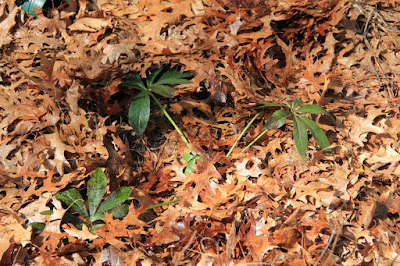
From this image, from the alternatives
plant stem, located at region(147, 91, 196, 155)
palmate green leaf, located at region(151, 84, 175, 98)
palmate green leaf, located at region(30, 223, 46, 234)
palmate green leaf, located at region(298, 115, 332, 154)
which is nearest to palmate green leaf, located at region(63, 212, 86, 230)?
palmate green leaf, located at region(30, 223, 46, 234)

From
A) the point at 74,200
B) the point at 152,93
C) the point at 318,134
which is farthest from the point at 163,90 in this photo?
the point at 318,134

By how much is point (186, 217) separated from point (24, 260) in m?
0.78

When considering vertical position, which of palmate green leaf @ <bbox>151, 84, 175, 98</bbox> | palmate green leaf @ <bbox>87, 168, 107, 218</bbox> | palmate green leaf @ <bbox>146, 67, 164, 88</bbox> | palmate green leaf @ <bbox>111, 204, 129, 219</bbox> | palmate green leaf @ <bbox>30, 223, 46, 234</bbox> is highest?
palmate green leaf @ <bbox>146, 67, 164, 88</bbox>

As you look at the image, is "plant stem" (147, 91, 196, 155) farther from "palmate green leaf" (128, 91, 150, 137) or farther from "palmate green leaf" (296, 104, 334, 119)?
"palmate green leaf" (296, 104, 334, 119)

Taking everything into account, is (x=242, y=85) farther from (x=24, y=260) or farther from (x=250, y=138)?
(x=24, y=260)

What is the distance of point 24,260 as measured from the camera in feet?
5.55

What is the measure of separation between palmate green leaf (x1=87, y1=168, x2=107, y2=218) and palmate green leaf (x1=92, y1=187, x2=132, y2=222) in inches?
1.1

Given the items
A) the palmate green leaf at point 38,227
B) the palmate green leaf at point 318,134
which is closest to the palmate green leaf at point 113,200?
the palmate green leaf at point 38,227

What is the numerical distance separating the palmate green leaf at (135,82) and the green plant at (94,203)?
24.5 inches

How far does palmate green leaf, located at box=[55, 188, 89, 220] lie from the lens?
183 centimetres

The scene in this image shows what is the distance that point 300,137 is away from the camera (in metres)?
1.95

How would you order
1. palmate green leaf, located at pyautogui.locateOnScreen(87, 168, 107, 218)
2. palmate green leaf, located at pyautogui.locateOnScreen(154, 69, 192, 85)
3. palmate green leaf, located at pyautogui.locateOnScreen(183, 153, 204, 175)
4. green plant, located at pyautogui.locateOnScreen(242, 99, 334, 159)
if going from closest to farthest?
1. palmate green leaf, located at pyautogui.locateOnScreen(87, 168, 107, 218)
2. green plant, located at pyautogui.locateOnScreen(242, 99, 334, 159)
3. palmate green leaf, located at pyautogui.locateOnScreen(183, 153, 204, 175)
4. palmate green leaf, located at pyautogui.locateOnScreen(154, 69, 192, 85)

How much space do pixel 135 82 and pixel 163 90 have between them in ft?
0.66

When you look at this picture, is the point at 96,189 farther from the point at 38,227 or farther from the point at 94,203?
the point at 38,227
